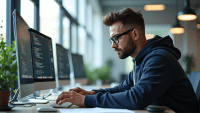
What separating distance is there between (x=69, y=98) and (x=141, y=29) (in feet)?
2.65

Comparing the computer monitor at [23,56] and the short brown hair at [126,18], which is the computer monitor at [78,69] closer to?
the short brown hair at [126,18]

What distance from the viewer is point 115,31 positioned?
1.54m

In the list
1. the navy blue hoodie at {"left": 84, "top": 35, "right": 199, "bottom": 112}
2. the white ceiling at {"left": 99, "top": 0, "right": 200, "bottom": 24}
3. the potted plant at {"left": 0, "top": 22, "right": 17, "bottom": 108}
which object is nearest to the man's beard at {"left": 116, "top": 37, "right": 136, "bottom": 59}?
the navy blue hoodie at {"left": 84, "top": 35, "right": 199, "bottom": 112}

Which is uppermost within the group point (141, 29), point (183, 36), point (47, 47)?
point (183, 36)

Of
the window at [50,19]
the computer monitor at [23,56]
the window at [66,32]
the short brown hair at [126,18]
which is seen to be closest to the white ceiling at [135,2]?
the window at [66,32]

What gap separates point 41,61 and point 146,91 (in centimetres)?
84

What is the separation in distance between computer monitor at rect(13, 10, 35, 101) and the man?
0.24 meters

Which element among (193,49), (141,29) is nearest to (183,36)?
(193,49)

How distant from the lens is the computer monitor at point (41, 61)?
55.0 inches

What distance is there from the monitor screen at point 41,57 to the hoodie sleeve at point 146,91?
0.47m

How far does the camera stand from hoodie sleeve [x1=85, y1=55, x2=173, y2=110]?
1.07 m

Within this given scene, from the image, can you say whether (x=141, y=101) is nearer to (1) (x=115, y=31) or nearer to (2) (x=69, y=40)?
(1) (x=115, y=31)

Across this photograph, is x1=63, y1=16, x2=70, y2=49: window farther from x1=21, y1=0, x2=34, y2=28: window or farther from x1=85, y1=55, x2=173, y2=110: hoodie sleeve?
x1=85, y1=55, x2=173, y2=110: hoodie sleeve

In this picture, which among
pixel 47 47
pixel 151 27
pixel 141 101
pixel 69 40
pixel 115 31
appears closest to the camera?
pixel 141 101
